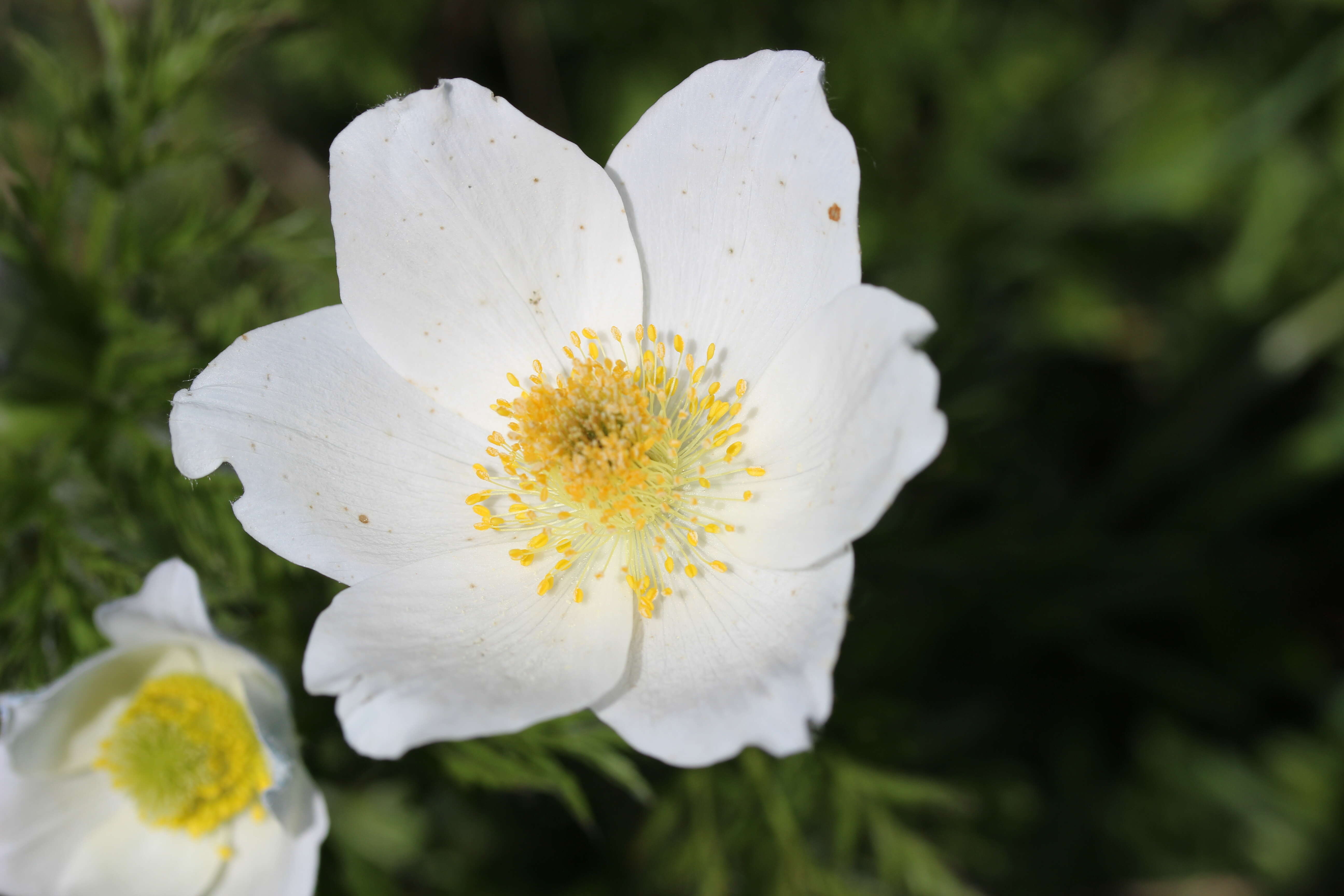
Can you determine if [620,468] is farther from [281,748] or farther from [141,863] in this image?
[141,863]

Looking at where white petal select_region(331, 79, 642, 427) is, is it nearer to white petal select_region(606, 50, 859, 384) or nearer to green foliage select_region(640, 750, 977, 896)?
white petal select_region(606, 50, 859, 384)

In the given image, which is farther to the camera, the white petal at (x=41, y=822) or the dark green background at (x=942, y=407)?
the dark green background at (x=942, y=407)

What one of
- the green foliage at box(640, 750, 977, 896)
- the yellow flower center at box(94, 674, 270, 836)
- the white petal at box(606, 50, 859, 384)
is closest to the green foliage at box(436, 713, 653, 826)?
the green foliage at box(640, 750, 977, 896)

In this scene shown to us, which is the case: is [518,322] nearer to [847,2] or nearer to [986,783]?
[986,783]

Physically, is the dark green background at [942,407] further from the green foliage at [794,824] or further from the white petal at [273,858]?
the white petal at [273,858]

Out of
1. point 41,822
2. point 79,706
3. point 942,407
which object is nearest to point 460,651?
point 79,706

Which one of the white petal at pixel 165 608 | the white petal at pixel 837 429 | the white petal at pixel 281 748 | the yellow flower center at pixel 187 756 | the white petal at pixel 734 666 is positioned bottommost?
the yellow flower center at pixel 187 756

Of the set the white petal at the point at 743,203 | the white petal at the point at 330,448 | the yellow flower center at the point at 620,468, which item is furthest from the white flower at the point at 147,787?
the white petal at the point at 743,203
